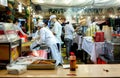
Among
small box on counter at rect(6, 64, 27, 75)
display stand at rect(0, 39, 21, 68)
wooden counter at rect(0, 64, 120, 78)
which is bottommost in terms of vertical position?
wooden counter at rect(0, 64, 120, 78)

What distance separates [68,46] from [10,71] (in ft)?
27.0

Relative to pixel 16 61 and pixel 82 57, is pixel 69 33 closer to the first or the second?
pixel 82 57

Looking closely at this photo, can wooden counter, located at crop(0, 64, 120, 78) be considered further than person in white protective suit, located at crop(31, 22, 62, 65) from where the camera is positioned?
No

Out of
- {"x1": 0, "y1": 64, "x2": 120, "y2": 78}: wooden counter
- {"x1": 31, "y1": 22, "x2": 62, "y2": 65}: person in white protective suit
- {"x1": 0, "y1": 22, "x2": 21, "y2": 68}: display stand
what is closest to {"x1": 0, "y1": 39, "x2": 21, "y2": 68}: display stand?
{"x1": 0, "y1": 22, "x2": 21, "y2": 68}: display stand

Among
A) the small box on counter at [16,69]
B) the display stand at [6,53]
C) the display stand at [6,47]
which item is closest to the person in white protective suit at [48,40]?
the display stand at [6,47]

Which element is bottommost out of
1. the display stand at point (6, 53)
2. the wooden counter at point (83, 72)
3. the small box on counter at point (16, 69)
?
the wooden counter at point (83, 72)

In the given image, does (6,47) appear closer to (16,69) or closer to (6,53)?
(6,53)

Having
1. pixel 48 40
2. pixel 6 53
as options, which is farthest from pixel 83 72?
pixel 48 40

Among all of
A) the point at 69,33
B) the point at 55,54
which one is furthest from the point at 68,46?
Answer: the point at 55,54

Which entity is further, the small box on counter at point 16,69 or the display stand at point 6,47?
the display stand at point 6,47

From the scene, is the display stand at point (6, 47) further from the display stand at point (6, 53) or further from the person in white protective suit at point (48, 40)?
the person in white protective suit at point (48, 40)

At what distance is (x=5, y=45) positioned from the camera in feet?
9.43

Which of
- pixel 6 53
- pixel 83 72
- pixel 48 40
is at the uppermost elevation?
pixel 48 40

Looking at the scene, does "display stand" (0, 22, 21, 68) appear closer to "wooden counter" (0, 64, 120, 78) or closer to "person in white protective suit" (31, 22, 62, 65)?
"wooden counter" (0, 64, 120, 78)
